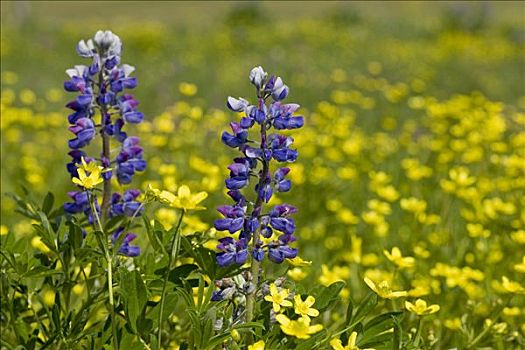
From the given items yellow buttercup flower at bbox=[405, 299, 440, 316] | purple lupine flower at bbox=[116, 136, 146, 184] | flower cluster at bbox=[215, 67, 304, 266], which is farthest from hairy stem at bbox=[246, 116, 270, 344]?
purple lupine flower at bbox=[116, 136, 146, 184]

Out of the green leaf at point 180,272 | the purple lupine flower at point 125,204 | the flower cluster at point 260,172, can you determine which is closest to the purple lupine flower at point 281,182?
the flower cluster at point 260,172

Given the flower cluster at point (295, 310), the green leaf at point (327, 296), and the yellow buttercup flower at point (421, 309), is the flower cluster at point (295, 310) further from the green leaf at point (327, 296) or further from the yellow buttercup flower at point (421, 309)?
the yellow buttercup flower at point (421, 309)

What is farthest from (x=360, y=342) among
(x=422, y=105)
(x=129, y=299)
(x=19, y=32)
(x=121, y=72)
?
(x=19, y=32)

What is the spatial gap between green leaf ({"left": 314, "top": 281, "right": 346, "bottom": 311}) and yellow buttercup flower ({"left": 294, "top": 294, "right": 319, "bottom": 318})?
0.07 meters

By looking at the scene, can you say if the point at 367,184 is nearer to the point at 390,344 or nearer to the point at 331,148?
the point at 331,148

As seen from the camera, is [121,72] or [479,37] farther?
[479,37]

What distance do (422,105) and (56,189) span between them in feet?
7.96

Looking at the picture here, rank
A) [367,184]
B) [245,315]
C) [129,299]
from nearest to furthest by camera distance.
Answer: [129,299] → [245,315] → [367,184]

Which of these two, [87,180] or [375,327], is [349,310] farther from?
[87,180]

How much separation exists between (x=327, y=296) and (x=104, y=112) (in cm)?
78

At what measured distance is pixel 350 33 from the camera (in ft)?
38.8

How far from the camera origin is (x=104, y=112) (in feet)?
6.16

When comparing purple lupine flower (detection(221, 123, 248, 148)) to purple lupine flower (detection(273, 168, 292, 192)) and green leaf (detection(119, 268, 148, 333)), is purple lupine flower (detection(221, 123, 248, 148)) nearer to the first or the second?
purple lupine flower (detection(273, 168, 292, 192))

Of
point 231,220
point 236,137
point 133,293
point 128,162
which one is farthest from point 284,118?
point 128,162
